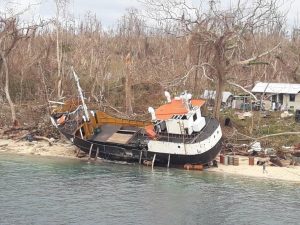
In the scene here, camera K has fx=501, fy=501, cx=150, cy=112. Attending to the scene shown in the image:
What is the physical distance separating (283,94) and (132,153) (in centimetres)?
2125

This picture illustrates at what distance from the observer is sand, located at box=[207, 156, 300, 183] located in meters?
33.1

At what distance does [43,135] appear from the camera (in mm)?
43406

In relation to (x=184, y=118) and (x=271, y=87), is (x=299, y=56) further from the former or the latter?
(x=184, y=118)

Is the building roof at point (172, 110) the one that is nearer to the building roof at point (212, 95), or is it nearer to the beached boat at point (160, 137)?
the beached boat at point (160, 137)

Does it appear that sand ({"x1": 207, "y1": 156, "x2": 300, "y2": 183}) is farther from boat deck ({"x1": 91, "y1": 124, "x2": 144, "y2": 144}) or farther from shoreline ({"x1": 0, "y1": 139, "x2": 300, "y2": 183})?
boat deck ({"x1": 91, "y1": 124, "x2": 144, "y2": 144})

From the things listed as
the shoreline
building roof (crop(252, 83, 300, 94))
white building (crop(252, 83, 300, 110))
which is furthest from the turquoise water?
white building (crop(252, 83, 300, 110))

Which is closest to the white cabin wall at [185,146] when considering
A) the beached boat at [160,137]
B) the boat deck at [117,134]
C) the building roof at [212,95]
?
the beached boat at [160,137]

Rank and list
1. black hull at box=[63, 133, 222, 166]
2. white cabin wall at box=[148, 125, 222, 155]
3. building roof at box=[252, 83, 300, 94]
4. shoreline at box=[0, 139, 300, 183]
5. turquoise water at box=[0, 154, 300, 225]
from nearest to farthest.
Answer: turquoise water at box=[0, 154, 300, 225]
shoreline at box=[0, 139, 300, 183]
white cabin wall at box=[148, 125, 222, 155]
black hull at box=[63, 133, 222, 166]
building roof at box=[252, 83, 300, 94]

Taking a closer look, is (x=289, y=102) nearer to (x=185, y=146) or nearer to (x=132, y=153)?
(x=185, y=146)

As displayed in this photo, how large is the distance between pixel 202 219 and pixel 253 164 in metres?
13.6

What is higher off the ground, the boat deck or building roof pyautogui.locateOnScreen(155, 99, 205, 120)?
building roof pyautogui.locateOnScreen(155, 99, 205, 120)

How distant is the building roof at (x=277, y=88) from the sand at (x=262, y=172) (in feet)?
50.9

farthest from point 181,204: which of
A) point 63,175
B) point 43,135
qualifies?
point 43,135

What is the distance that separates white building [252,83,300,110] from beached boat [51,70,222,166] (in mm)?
14284
